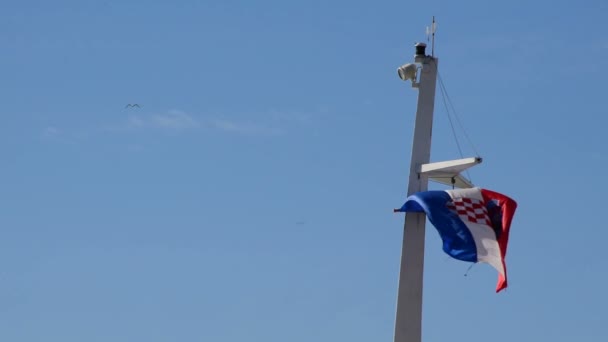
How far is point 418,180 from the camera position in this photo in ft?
216

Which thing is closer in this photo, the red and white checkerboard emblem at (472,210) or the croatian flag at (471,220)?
the croatian flag at (471,220)

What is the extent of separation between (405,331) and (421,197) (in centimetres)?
484

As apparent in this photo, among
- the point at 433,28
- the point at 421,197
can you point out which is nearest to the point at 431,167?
the point at 421,197

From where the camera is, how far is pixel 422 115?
6631 cm

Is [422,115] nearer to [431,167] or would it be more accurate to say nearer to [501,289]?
[431,167]

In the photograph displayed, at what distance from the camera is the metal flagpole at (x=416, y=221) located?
211 ft

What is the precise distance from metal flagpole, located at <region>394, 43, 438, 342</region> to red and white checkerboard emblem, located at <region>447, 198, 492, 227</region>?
1.30 metres

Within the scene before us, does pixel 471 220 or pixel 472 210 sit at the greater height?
pixel 472 210

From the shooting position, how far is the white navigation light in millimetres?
66375

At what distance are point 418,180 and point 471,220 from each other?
7.96ft

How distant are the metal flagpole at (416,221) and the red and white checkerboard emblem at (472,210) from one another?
1.30m

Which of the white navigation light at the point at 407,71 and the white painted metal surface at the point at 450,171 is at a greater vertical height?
the white navigation light at the point at 407,71

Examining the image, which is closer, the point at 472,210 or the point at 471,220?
the point at 471,220

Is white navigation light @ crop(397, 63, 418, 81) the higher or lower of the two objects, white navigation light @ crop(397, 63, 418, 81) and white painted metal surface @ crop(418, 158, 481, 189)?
the higher
